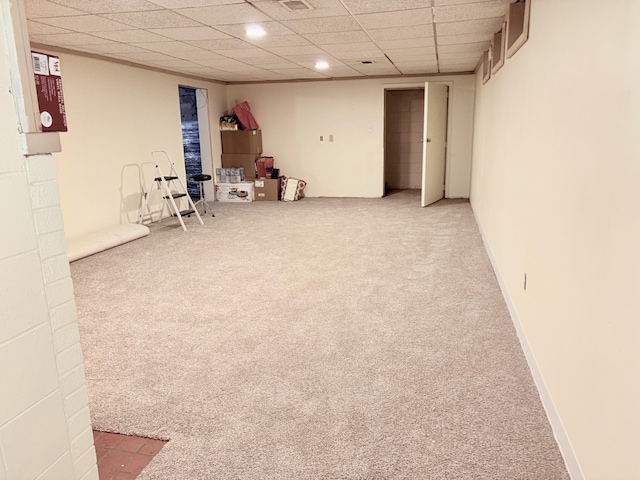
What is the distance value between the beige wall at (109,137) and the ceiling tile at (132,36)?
937 mm

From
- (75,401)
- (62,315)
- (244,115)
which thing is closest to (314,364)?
(75,401)

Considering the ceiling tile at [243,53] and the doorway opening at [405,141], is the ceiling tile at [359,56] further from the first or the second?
the doorway opening at [405,141]

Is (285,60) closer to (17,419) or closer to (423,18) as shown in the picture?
(423,18)

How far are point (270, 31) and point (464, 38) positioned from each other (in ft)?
6.46

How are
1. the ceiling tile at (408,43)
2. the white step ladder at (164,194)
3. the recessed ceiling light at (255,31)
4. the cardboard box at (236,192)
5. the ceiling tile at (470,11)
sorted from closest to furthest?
the ceiling tile at (470,11), the recessed ceiling light at (255,31), the ceiling tile at (408,43), the white step ladder at (164,194), the cardboard box at (236,192)

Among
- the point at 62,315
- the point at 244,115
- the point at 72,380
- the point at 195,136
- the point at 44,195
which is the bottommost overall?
the point at 72,380

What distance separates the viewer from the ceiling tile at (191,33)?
4.04 metres

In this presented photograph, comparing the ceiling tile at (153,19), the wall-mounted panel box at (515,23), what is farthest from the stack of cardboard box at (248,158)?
the wall-mounted panel box at (515,23)

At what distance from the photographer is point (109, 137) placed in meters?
5.73

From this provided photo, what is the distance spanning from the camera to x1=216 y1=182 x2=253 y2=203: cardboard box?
8320 millimetres

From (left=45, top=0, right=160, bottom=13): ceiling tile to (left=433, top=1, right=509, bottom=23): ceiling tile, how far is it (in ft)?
6.90

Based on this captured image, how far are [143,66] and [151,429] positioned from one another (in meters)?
5.47

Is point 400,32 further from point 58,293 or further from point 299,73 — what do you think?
point 58,293

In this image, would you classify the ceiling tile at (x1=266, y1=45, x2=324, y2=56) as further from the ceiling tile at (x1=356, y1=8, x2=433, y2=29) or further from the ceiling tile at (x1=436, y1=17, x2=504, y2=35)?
the ceiling tile at (x1=436, y1=17, x2=504, y2=35)
